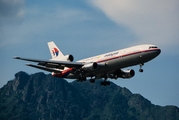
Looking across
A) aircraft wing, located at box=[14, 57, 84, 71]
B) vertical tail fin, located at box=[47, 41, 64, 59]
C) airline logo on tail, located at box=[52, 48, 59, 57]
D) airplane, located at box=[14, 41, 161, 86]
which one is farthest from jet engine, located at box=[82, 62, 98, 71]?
airline logo on tail, located at box=[52, 48, 59, 57]

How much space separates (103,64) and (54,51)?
23330 mm

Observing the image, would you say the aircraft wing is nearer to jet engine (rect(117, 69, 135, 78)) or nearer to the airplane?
the airplane

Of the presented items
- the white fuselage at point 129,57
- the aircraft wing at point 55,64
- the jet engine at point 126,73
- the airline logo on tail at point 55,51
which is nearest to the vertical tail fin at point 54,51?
the airline logo on tail at point 55,51

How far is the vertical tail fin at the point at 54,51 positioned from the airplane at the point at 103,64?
2577mm

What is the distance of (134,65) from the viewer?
93688 millimetres

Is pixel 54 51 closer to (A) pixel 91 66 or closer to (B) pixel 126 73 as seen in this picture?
(B) pixel 126 73

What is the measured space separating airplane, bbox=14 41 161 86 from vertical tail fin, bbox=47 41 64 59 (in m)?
2.58

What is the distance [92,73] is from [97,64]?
428 cm

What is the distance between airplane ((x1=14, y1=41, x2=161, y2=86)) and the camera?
91.8 meters

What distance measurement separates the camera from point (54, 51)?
371 ft

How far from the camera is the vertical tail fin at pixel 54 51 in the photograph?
11113cm

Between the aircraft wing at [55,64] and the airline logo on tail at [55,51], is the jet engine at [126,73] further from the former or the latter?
the airline logo on tail at [55,51]

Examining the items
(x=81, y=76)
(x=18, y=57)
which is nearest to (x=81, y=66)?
(x=81, y=76)

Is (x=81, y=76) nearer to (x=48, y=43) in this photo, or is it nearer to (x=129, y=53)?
(x=129, y=53)
